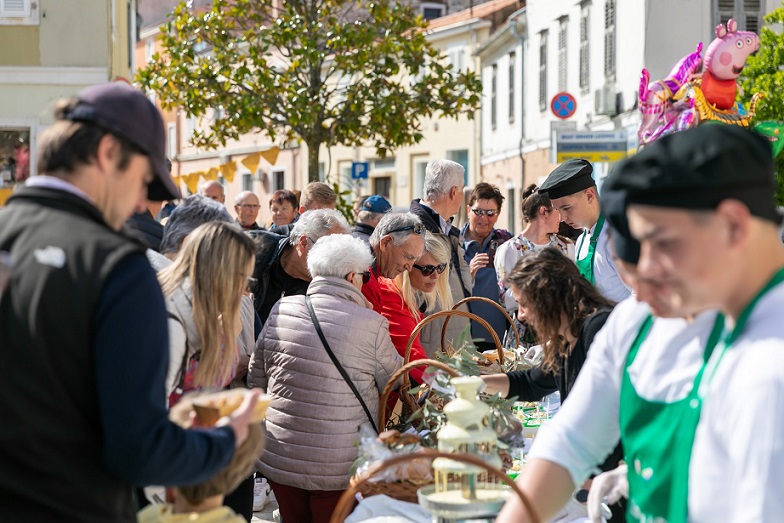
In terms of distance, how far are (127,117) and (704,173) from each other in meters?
1.09

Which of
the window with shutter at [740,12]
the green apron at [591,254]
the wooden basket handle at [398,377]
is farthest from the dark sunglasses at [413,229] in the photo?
the window with shutter at [740,12]

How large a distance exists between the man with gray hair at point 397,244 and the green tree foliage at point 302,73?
926cm

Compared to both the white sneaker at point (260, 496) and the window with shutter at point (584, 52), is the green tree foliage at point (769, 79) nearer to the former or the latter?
the window with shutter at point (584, 52)

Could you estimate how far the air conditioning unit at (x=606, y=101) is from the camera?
68.8 ft

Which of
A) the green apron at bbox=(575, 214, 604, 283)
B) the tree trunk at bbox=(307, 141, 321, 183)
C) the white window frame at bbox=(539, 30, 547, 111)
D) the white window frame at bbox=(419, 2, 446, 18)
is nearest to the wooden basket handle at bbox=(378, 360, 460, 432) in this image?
the green apron at bbox=(575, 214, 604, 283)

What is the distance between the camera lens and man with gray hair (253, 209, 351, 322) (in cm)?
584

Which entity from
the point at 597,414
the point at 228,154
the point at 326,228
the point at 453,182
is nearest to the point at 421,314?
the point at 326,228

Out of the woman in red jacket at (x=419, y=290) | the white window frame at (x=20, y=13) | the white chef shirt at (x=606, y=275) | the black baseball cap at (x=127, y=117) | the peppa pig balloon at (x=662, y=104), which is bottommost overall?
the woman in red jacket at (x=419, y=290)

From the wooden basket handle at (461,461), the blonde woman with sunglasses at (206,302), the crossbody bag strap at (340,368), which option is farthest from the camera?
the crossbody bag strap at (340,368)

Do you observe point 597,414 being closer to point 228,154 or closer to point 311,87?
point 311,87

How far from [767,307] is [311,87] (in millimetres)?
13930

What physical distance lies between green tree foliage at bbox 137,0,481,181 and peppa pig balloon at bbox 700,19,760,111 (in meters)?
5.06

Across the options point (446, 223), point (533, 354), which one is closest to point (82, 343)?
point (533, 354)

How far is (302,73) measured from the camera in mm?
15375
